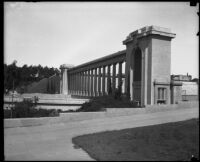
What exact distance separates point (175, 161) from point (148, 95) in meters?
26.2

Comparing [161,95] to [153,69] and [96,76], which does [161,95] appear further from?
[96,76]

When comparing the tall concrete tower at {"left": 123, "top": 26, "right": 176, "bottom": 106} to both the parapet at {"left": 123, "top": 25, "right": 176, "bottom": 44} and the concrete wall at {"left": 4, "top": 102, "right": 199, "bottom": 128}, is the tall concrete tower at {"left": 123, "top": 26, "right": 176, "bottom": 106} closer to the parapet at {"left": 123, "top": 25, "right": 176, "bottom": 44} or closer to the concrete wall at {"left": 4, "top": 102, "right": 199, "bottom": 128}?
the parapet at {"left": 123, "top": 25, "right": 176, "bottom": 44}

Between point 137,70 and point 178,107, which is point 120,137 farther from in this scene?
point 137,70

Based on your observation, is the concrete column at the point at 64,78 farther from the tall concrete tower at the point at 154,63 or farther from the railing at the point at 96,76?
the tall concrete tower at the point at 154,63

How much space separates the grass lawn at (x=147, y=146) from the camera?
30.4ft

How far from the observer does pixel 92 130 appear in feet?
54.8

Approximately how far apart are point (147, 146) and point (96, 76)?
196 ft

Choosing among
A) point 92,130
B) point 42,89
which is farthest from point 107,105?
point 42,89

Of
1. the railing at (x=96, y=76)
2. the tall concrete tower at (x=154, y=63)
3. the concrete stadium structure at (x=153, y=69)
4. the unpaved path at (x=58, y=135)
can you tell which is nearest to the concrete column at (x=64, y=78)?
the railing at (x=96, y=76)

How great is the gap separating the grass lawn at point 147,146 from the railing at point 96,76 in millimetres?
33433

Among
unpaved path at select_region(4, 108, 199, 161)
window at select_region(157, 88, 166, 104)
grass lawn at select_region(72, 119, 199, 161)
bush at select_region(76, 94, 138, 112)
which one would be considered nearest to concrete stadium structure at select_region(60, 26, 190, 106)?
window at select_region(157, 88, 166, 104)

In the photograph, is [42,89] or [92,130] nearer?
[92,130]

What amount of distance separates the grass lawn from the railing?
33433 mm

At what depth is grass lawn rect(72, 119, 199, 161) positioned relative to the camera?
9.26m
